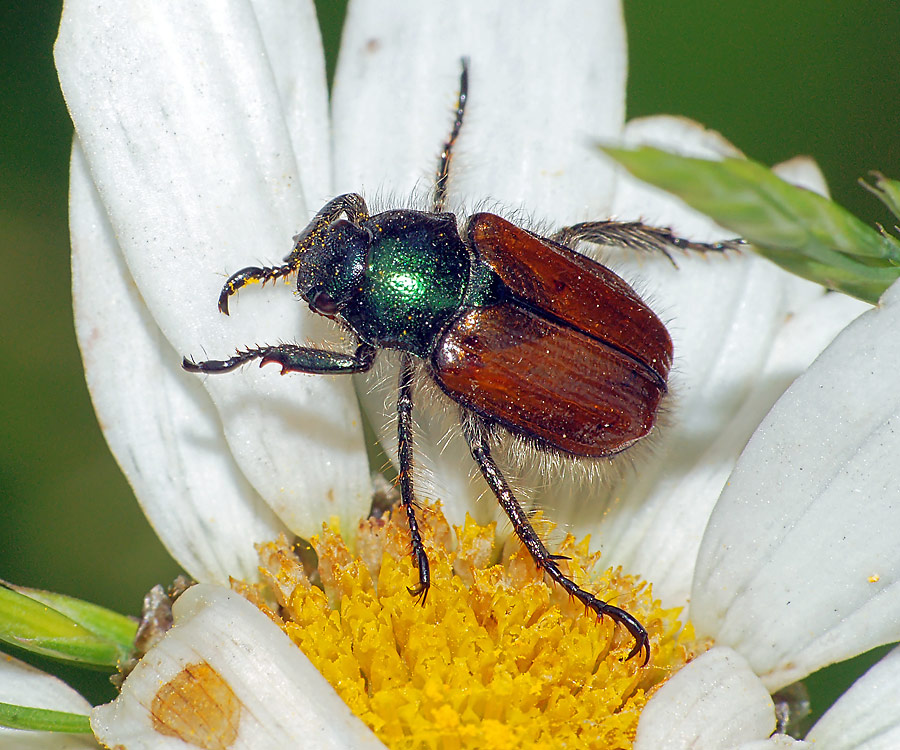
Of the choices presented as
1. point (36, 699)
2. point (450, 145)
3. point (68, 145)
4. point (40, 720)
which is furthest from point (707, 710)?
point (68, 145)

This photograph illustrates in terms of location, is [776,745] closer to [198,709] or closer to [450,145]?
[198,709]

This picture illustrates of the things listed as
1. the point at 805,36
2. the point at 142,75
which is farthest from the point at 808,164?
the point at 142,75

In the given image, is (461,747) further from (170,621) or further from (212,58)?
(212,58)

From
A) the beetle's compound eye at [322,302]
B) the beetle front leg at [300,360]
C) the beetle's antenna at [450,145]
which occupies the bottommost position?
the beetle front leg at [300,360]

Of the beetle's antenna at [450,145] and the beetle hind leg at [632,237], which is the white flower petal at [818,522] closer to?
the beetle hind leg at [632,237]

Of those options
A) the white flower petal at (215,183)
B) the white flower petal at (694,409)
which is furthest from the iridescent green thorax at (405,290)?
the white flower petal at (694,409)
